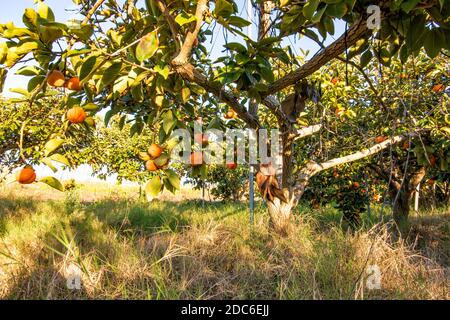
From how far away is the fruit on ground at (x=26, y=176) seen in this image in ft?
3.31

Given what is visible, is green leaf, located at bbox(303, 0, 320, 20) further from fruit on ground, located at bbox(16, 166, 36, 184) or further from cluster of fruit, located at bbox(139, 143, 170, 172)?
fruit on ground, located at bbox(16, 166, 36, 184)

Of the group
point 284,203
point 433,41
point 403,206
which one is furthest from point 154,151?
point 403,206

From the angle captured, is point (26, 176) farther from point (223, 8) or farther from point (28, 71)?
point (223, 8)

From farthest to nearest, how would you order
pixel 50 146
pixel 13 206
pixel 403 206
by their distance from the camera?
pixel 13 206 < pixel 403 206 < pixel 50 146

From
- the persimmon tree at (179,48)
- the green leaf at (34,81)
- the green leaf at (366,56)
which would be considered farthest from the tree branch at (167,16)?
the green leaf at (366,56)

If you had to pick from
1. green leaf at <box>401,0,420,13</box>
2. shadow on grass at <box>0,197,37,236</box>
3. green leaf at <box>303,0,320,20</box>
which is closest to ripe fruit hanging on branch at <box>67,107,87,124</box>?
green leaf at <box>303,0,320,20</box>

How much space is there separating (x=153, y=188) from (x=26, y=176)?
1.25 ft

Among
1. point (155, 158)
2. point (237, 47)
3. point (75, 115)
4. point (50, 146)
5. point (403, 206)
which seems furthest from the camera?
point (403, 206)

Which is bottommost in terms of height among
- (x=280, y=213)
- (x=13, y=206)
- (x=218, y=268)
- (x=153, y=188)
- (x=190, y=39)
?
(x=218, y=268)

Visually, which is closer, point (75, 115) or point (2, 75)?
point (2, 75)

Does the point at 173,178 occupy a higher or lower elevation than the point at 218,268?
higher

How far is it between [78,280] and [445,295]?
2156 millimetres

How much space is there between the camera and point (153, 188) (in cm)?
115

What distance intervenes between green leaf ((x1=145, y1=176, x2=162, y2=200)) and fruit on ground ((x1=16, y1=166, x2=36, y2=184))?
347 millimetres
